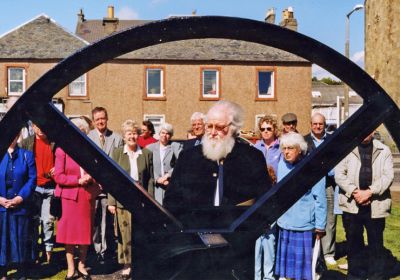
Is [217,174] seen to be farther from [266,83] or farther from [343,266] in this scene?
[266,83]

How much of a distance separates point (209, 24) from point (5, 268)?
547 cm

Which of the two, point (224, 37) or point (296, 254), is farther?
point (296, 254)

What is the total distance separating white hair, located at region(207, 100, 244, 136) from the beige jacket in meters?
3.65

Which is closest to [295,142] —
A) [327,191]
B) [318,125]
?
[318,125]

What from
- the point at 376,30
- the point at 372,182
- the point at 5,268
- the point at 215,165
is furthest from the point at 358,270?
the point at 376,30

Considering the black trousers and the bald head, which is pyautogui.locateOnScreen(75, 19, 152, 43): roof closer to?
the bald head

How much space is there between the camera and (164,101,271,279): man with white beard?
1.47 meters

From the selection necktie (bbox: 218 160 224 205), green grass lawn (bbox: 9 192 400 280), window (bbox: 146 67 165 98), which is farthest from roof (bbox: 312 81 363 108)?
necktie (bbox: 218 160 224 205)

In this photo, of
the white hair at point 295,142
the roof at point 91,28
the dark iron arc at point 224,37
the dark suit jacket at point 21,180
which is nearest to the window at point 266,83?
the roof at point 91,28

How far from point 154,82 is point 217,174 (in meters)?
30.1

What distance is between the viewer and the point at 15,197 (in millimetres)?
6043

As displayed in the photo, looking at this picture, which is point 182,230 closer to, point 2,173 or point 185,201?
point 185,201

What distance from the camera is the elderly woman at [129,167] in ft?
21.4

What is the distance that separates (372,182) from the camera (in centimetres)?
618
